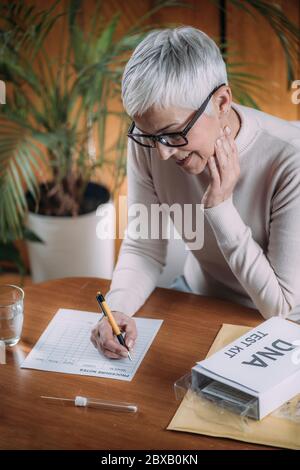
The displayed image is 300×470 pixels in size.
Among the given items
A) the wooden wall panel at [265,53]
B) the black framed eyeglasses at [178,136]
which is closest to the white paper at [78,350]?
the black framed eyeglasses at [178,136]

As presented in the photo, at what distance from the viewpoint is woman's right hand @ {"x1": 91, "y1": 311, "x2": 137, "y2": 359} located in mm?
1632

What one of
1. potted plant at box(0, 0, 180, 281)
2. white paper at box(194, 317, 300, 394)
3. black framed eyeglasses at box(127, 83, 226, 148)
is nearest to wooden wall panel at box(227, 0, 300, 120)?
potted plant at box(0, 0, 180, 281)

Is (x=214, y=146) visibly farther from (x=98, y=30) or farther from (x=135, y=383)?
(x=98, y=30)

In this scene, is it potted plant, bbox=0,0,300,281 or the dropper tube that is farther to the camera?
potted plant, bbox=0,0,300,281

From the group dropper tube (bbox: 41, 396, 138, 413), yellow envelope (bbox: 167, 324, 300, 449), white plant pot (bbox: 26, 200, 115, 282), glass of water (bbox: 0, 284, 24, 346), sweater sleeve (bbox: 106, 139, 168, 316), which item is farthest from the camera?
white plant pot (bbox: 26, 200, 115, 282)

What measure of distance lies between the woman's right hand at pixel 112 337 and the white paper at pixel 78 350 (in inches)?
0.6

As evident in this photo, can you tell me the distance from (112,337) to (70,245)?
164cm

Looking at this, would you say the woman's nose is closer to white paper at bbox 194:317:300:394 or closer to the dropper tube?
white paper at bbox 194:317:300:394

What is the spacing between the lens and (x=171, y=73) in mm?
1523

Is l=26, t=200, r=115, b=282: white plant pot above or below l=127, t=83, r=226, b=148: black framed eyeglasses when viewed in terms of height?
below

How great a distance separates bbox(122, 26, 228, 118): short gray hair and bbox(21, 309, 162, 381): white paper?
1.72 ft

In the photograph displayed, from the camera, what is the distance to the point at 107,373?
158cm

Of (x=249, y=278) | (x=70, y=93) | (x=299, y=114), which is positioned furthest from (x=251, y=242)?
(x=299, y=114)

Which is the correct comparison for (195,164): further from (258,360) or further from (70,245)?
(70,245)
